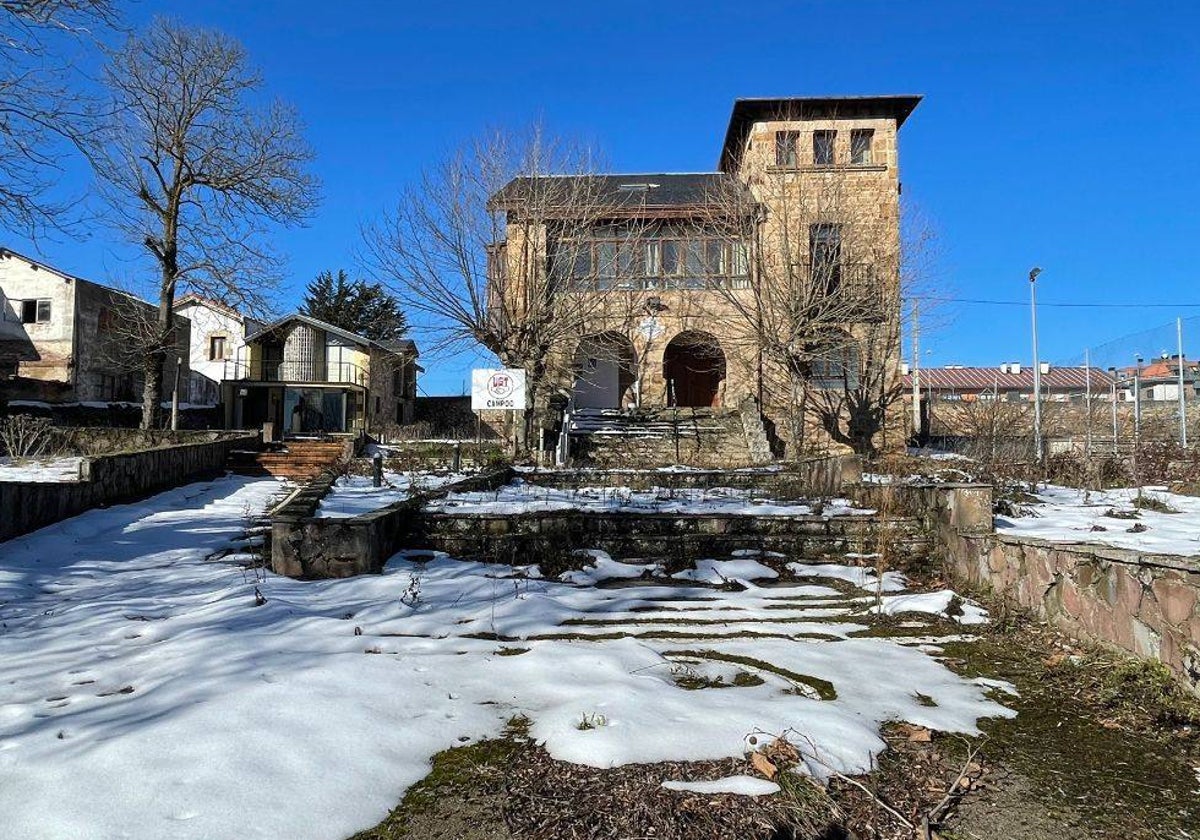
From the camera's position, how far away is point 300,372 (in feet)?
109

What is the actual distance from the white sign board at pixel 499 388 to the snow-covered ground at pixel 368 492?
3.22 meters

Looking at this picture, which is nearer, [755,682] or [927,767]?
[927,767]

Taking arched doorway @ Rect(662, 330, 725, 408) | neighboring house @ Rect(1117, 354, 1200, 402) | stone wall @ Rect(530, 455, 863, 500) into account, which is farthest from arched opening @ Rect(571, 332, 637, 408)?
neighboring house @ Rect(1117, 354, 1200, 402)

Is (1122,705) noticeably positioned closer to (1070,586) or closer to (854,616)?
(1070,586)

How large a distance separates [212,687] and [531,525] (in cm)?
358

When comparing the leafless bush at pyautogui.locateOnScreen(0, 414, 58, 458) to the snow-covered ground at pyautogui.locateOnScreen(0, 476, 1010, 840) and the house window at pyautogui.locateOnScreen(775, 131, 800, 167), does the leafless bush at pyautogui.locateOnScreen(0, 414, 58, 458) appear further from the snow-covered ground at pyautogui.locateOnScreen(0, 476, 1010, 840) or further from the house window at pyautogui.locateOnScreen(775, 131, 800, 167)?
the house window at pyautogui.locateOnScreen(775, 131, 800, 167)

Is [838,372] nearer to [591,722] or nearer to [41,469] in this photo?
[41,469]

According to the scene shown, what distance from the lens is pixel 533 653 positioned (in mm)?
3574

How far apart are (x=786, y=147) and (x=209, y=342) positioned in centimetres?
3138

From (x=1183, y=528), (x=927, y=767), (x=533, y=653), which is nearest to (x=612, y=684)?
(x=533, y=653)

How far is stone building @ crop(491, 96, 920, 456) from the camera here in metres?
17.1

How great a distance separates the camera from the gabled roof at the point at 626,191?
1681cm

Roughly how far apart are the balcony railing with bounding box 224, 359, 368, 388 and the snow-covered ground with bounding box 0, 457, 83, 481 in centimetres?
2056

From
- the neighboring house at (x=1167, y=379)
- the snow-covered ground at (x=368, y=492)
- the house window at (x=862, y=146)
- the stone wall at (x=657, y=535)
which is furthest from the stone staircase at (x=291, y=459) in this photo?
the neighboring house at (x=1167, y=379)
